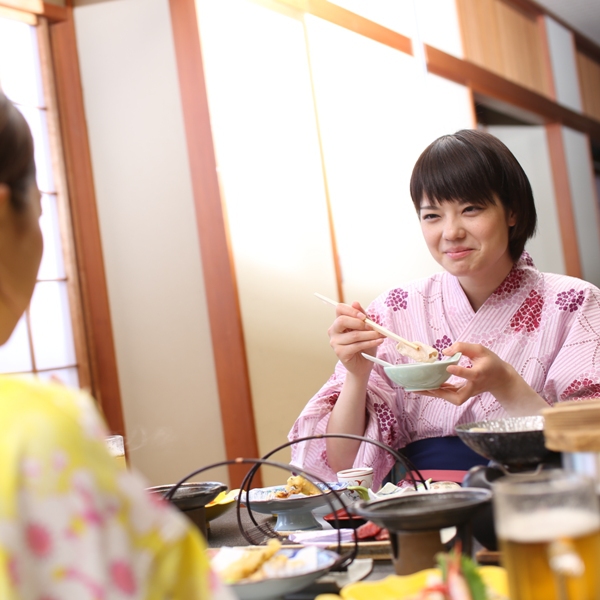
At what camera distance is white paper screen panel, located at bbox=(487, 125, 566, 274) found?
553cm

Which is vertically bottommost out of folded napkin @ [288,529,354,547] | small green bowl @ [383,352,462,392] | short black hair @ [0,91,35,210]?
folded napkin @ [288,529,354,547]

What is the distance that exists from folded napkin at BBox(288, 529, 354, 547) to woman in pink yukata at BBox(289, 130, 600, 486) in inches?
23.4

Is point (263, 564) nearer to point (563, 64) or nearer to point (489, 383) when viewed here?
point (489, 383)

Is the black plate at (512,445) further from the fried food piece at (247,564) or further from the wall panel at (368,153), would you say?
the wall panel at (368,153)

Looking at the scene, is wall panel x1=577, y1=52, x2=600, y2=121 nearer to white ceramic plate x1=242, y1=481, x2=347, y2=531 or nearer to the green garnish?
white ceramic plate x1=242, y1=481, x2=347, y2=531

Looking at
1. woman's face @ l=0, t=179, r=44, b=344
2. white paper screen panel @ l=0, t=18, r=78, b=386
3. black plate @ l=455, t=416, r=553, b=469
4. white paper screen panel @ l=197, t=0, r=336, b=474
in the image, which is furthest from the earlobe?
white paper screen panel @ l=197, t=0, r=336, b=474

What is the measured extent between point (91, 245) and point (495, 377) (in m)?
2.58

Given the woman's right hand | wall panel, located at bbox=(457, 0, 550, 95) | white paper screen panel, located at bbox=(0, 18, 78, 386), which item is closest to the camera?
the woman's right hand

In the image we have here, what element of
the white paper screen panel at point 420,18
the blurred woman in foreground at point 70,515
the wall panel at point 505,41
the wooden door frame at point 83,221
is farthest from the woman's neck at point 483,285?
the wall panel at point 505,41

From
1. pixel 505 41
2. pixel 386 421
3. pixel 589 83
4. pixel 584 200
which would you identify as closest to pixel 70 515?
pixel 386 421

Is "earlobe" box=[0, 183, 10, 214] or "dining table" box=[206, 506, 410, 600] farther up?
"earlobe" box=[0, 183, 10, 214]

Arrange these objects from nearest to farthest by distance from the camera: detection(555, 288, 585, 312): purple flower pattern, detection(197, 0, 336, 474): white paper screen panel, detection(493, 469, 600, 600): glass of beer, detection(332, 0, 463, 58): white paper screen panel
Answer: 1. detection(493, 469, 600, 600): glass of beer
2. detection(555, 288, 585, 312): purple flower pattern
3. detection(197, 0, 336, 474): white paper screen panel
4. detection(332, 0, 463, 58): white paper screen panel

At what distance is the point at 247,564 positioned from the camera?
0.92 m

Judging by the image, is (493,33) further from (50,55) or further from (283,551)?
(283,551)
